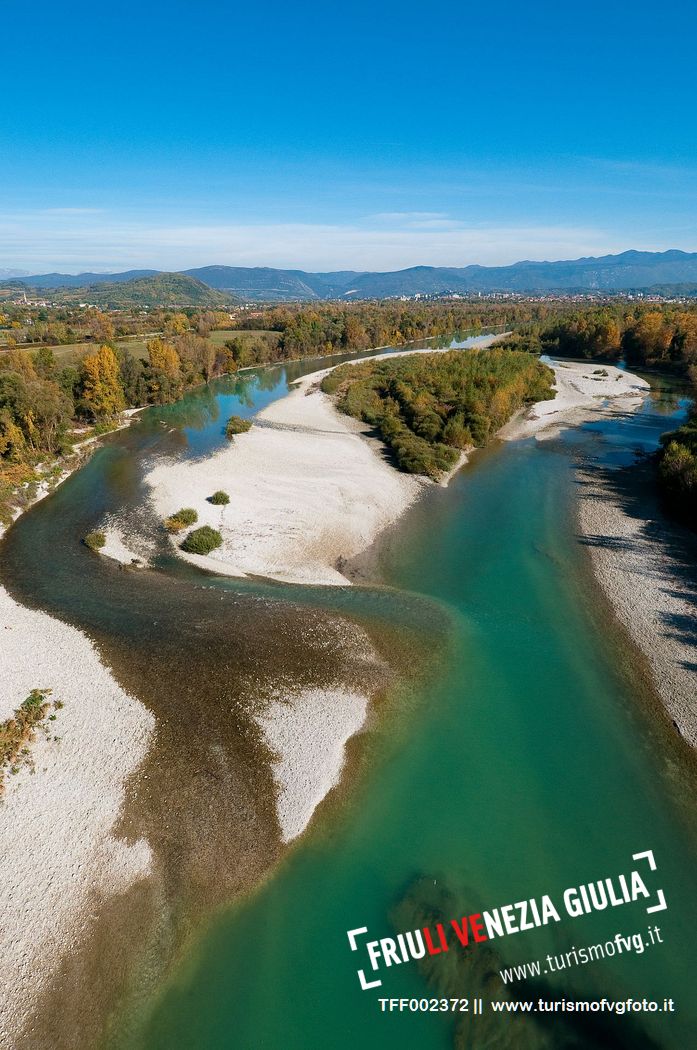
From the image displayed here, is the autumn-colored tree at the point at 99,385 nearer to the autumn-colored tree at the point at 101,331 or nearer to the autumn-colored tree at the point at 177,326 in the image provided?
the autumn-colored tree at the point at 101,331

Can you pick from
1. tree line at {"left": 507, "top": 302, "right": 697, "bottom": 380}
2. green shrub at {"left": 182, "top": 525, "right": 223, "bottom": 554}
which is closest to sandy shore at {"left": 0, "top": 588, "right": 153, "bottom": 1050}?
green shrub at {"left": 182, "top": 525, "right": 223, "bottom": 554}

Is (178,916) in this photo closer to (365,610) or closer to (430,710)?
(430,710)

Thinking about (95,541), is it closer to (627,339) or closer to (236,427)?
(236,427)

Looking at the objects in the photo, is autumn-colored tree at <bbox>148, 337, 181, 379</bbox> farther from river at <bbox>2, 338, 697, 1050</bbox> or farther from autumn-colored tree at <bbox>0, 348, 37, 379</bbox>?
river at <bbox>2, 338, 697, 1050</bbox>

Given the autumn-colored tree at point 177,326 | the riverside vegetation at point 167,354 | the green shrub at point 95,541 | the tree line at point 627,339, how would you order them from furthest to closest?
the autumn-colored tree at point 177,326 < the tree line at point 627,339 < the riverside vegetation at point 167,354 < the green shrub at point 95,541

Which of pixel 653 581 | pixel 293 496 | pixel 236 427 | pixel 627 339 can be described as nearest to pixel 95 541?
pixel 293 496

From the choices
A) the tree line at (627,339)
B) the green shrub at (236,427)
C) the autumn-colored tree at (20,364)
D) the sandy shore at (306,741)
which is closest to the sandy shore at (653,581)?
the sandy shore at (306,741)
